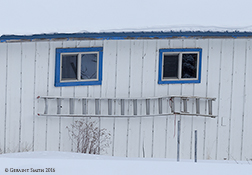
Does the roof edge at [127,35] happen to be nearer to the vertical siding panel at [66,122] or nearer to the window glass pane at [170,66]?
the vertical siding panel at [66,122]

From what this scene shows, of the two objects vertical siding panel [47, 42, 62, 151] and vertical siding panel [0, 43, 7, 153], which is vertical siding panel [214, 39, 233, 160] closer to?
vertical siding panel [47, 42, 62, 151]

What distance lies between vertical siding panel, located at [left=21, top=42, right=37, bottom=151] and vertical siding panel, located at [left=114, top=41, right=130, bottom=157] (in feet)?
6.43

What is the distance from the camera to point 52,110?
13648 millimetres

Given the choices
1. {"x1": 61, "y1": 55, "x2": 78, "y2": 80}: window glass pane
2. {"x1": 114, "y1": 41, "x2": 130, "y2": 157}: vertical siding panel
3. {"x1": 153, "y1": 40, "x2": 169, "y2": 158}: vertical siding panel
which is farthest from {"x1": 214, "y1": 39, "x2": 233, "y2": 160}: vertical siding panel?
{"x1": 61, "y1": 55, "x2": 78, "y2": 80}: window glass pane

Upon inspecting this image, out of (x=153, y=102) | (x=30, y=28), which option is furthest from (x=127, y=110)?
(x=30, y=28)

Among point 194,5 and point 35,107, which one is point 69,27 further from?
point 194,5

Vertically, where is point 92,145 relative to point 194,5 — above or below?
below

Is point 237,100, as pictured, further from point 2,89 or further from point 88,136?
point 2,89

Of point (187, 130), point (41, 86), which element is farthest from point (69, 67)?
point (187, 130)

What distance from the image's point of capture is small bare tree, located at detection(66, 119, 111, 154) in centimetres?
1380

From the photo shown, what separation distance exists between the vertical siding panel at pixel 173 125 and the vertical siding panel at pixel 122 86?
1.04 metres

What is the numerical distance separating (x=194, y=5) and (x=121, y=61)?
2471mm

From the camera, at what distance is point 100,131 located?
45.8ft

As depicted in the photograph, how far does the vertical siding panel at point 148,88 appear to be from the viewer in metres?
14.0
